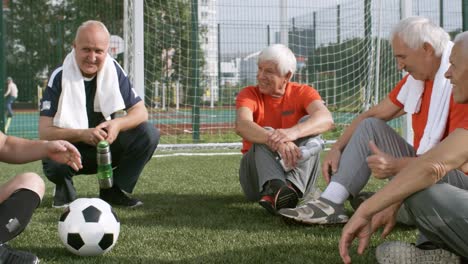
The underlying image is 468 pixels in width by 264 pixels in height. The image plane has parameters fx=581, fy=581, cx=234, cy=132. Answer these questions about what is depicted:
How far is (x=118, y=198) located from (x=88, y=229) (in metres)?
1.59

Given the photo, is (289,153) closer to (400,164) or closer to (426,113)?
(426,113)

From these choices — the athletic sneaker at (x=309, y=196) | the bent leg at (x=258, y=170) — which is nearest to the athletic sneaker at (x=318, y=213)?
the bent leg at (x=258, y=170)

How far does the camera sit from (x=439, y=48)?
9.59 feet

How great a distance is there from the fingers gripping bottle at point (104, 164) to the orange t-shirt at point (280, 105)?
0.96m

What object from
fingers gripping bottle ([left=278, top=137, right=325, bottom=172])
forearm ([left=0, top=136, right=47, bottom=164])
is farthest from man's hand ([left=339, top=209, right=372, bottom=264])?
fingers gripping bottle ([left=278, top=137, right=325, bottom=172])

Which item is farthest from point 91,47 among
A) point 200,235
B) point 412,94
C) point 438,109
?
point 438,109

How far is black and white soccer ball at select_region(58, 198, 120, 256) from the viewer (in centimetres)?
267

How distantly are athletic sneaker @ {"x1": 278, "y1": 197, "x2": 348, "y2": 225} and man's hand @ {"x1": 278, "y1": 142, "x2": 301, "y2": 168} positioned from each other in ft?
1.51

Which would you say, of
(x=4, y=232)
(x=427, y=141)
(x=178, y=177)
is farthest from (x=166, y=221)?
(x=178, y=177)

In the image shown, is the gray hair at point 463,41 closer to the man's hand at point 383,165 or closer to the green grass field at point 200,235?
the man's hand at point 383,165

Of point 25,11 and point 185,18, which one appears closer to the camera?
point 185,18

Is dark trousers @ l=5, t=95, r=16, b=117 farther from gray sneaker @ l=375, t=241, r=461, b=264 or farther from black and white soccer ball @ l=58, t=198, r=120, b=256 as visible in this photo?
gray sneaker @ l=375, t=241, r=461, b=264

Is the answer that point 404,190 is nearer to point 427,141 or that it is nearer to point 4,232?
point 427,141

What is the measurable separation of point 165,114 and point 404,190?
9454mm
